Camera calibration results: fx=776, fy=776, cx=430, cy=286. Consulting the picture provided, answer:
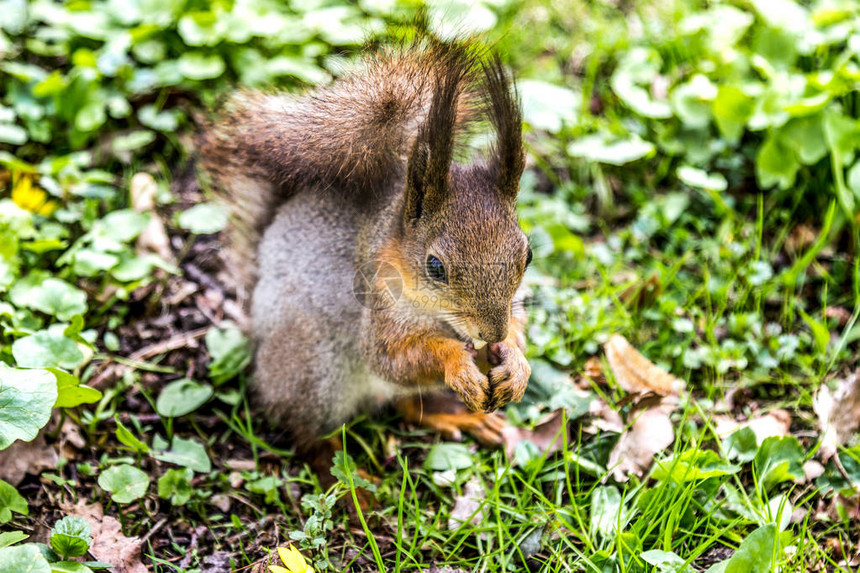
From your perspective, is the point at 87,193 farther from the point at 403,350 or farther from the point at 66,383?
the point at 403,350

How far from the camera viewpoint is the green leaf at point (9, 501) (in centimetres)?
164

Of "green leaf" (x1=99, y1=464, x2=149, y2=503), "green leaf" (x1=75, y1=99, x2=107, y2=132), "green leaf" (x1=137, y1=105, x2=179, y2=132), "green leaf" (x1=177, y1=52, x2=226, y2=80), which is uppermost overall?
"green leaf" (x1=177, y1=52, x2=226, y2=80)

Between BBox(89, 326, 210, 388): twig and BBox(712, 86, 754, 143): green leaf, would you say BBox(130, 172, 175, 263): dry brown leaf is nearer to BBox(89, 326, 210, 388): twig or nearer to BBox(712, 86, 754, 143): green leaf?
BBox(89, 326, 210, 388): twig

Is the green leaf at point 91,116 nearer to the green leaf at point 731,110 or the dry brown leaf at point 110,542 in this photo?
the dry brown leaf at point 110,542

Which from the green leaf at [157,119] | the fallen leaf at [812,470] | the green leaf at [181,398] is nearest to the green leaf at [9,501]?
the green leaf at [181,398]

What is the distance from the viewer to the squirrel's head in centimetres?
168

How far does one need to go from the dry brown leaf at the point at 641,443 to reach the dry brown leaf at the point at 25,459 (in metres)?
1.37

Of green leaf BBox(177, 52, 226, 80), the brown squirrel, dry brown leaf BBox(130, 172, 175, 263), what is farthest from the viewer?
green leaf BBox(177, 52, 226, 80)

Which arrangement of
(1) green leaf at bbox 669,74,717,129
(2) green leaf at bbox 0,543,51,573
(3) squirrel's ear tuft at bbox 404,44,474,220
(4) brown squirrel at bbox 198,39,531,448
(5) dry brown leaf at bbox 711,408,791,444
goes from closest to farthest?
(2) green leaf at bbox 0,543,51,573 → (3) squirrel's ear tuft at bbox 404,44,474,220 → (4) brown squirrel at bbox 198,39,531,448 → (5) dry brown leaf at bbox 711,408,791,444 → (1) green leaf at bbox 669,74,717,129

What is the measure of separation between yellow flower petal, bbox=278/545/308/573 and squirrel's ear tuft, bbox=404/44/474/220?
0.76 meters

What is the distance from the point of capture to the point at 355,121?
1735 millimetres

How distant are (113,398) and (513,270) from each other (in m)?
1.20

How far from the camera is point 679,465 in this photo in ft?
5.76

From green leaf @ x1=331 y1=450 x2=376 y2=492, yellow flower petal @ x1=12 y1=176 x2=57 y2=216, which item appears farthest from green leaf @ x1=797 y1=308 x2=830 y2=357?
yellow flower petal @ x1=12 y1=176 x2=57 y2=216
